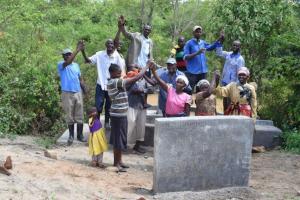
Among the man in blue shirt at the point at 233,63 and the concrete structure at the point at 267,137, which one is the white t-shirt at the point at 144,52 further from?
the concrete structure at the point at 267,137

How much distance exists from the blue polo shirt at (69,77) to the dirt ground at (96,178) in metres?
0.98

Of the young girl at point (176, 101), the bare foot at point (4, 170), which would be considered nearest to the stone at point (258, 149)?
the young girl at point (176, 101)

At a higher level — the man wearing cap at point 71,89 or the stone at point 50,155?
the man wearing cap at point 71,89

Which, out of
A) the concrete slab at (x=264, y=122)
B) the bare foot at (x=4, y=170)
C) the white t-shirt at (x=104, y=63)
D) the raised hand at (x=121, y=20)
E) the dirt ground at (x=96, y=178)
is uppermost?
the raised hand at (x=121, y=20)

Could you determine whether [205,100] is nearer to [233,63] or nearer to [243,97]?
[243,97]

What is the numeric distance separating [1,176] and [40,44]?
6895 millimetres

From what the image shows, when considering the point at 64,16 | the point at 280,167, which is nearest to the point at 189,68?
the point at 280,167

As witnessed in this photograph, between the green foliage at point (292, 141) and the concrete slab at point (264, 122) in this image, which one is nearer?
the green foliage at point (292, 141)

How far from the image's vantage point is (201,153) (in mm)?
6871

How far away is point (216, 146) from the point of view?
6.94 m

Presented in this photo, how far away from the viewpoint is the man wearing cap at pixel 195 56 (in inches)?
380

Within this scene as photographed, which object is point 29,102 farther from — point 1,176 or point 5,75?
point 1,176

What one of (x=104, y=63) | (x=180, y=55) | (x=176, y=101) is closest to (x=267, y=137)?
(x=180, y=55)

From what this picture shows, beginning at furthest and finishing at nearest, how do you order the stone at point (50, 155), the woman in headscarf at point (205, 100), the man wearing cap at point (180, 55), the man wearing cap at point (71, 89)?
the man wearing cap at point (180, 55)
the man wearing cap at point (71, 89)
the stone at point (50, 155)
the woman in headscarf at point (205, 100)
